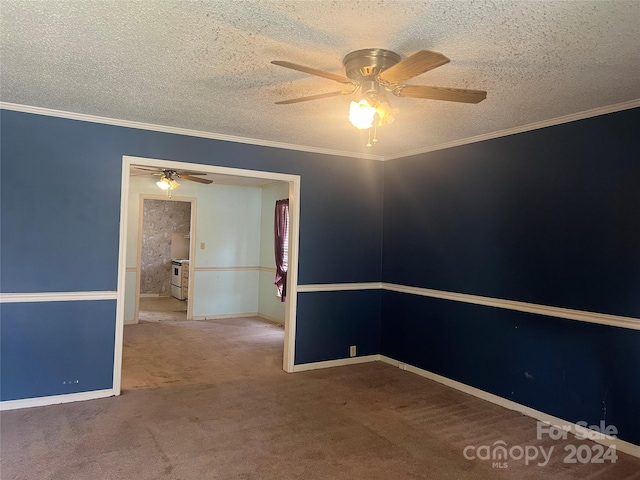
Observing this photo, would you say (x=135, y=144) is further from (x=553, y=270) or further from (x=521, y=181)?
(x=553, y=270)

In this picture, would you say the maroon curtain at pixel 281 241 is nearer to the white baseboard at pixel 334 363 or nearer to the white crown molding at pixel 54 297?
the white baseboard at pixel 334 363

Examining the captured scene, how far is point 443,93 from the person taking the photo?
7.73 ft

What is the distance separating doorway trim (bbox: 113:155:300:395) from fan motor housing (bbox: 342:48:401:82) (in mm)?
2226

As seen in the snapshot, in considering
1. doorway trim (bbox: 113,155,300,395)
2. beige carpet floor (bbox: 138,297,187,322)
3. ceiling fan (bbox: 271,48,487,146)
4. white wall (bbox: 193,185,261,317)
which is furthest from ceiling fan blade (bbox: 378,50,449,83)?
beige carpet floor (bbox: 138,297,187,322)

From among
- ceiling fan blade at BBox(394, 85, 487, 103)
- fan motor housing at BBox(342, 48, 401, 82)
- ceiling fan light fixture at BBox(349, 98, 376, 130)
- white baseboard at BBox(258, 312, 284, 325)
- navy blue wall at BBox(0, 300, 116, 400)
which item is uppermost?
fan motor housing at BBox(342, 48, 401, 82)

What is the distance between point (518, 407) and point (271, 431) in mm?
2085

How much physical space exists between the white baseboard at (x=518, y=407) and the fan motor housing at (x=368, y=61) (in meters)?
2.97

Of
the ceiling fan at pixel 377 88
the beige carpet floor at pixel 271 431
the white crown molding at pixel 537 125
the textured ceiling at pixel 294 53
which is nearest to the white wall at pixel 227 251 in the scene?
the beige carpet floor at pixel 271 431

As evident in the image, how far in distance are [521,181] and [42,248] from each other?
4.05 m

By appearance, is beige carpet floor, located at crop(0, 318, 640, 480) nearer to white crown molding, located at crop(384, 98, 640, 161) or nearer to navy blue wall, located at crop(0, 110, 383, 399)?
navy blue wall, located at crop(0, 110, 383, 399)

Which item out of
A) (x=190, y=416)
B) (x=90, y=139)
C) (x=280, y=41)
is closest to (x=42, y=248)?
(x=90, y=139)

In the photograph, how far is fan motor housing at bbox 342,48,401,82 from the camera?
2.33 meters

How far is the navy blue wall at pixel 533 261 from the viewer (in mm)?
3113

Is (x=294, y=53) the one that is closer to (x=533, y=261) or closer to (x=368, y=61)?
(x=368, y=61)
